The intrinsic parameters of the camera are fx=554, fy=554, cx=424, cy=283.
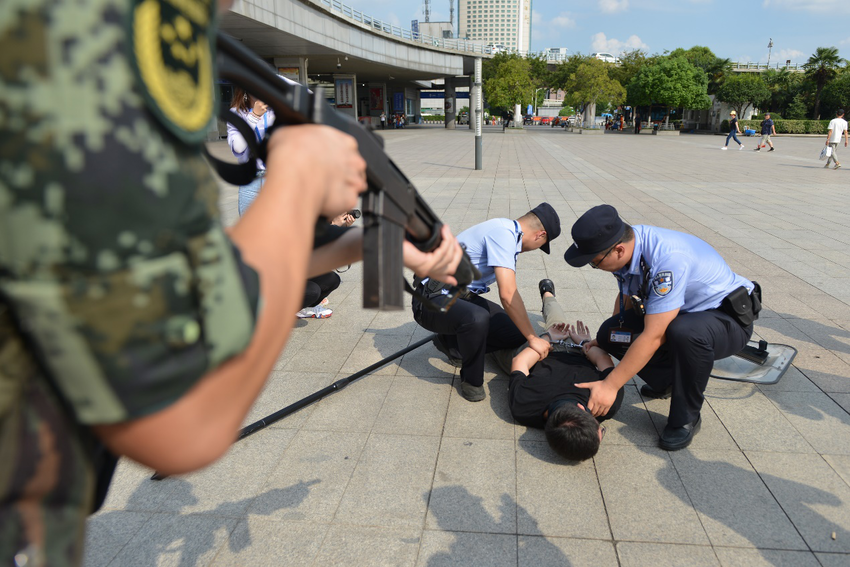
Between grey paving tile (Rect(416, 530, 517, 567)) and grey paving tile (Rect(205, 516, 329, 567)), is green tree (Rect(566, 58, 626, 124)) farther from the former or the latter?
grey paving tile (Rect(205, 516, 329, 567))

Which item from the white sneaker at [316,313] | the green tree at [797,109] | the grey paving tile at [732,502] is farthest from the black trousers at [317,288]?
the green tree at [797,109]

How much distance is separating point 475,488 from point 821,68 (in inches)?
2378

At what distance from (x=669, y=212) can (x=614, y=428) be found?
25.4 ft

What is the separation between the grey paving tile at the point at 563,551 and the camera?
7.61 ft

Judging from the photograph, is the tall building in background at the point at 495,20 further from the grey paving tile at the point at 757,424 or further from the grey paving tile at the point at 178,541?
the grey paving tile at the point at 178,541

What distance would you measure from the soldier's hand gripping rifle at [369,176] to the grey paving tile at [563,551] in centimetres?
167

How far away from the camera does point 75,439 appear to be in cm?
65

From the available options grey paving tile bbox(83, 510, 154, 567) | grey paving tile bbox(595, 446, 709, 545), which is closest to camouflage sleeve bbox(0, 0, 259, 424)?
grey paving tile bbox(83, 510, 154, 567)

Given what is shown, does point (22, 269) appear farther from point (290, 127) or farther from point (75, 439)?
point (290, 127)

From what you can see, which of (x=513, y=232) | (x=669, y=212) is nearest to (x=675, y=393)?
(x=513, y=232)

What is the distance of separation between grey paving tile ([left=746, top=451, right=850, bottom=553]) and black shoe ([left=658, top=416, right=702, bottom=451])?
0.31 metres

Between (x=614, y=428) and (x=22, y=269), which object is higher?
(x=22, y=269)

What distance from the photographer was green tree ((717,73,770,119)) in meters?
44.0

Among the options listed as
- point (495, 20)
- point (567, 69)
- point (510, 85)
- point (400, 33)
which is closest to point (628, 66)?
point (567, 69)
